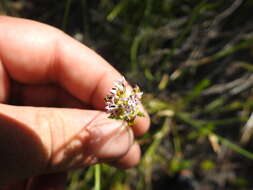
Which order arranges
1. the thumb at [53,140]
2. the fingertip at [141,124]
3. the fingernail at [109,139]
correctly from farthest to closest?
the fingertip at [141,124] → the fingernail at [109,139] → the thumb at [53,140]

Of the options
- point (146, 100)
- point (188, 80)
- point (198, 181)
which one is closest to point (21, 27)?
point (146, 100)

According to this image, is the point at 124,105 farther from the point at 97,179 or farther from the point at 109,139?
the point at 97,179

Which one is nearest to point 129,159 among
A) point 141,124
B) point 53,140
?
point 141,124

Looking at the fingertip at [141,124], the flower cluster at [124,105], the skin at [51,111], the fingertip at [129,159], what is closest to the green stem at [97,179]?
the skin at [51,111]

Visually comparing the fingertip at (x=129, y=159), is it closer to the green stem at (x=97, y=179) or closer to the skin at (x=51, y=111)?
Answer: the skin at (x=51, y=111)

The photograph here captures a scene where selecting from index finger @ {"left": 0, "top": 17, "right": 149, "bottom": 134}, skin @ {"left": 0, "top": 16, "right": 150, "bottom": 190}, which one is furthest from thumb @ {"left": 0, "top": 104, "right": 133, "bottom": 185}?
index finger @ {"left": 0, "top": 17, "right": 149, "bottom": 134}

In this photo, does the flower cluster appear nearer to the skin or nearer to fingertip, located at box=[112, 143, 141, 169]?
the skin

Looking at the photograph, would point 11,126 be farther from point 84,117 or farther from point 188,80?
point 188,80
